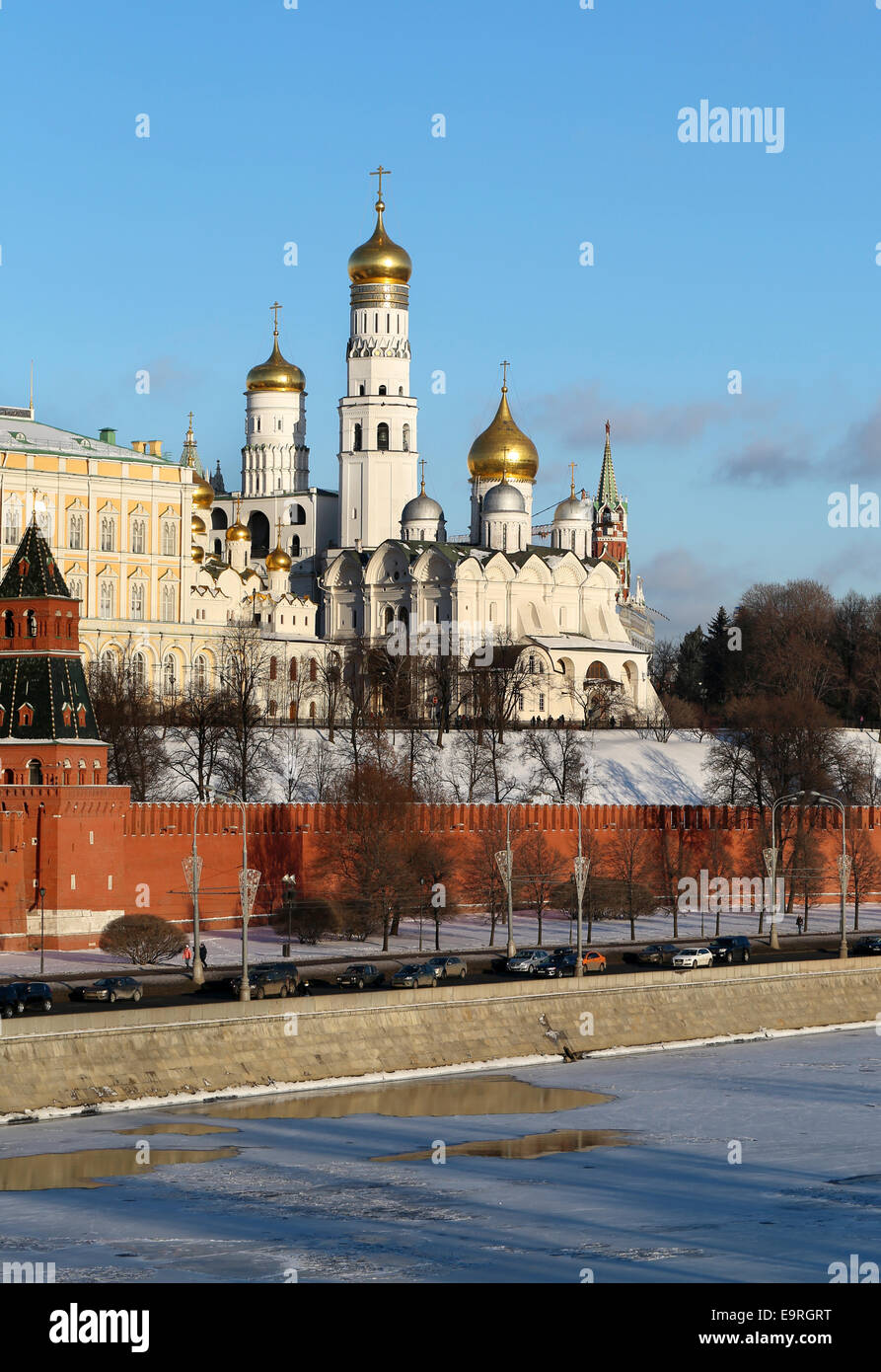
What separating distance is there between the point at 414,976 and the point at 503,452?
64131 millimetres

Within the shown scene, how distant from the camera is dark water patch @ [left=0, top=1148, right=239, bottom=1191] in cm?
2670

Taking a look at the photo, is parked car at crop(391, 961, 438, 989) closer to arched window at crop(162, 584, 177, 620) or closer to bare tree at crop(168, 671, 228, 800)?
bare tree at crop(168, 671, 228, 800)

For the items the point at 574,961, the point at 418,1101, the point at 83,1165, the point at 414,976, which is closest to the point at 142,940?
the point at 414,976

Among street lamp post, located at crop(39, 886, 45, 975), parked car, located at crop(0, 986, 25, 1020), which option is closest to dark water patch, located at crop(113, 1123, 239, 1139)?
parked car, located at crop(0, 986, 25, 1020)

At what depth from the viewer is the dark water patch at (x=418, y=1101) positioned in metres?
32.0

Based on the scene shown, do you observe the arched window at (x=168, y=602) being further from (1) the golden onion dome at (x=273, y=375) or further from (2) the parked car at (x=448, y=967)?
(2) the parked car at (x=448, y=967)

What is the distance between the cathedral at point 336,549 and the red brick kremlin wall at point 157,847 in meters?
20.9

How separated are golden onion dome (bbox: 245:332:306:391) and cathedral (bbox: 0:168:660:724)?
73 millimetres

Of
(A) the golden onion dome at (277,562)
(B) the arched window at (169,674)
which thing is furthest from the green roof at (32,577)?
(A) the golden onion dome at (277,562)

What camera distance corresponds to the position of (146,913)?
47344mm

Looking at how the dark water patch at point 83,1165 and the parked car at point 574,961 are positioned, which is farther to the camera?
the parked car at point 574,961

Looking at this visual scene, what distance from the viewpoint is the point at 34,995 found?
34469 millimetres
